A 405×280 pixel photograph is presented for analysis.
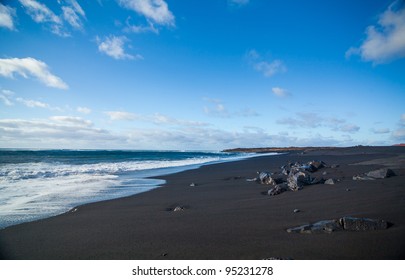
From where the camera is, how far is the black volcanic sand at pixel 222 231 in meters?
3.10

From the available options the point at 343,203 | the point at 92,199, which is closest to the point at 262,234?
the point at 343,203

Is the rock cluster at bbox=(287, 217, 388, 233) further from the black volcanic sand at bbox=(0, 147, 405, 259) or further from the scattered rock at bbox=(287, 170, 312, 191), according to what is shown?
the scattered rock at bbox=(287, 170, 312, 191)

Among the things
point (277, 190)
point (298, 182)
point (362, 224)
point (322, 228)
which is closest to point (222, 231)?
point (322, 228)

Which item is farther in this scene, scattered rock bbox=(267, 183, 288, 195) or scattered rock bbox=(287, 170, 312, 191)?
scattered rock bbox=(287, 170, 312, 191)

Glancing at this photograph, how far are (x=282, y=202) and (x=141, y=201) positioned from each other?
14.3 ft

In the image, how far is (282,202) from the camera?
19.7 feet

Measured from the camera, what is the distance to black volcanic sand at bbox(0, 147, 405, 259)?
310cm

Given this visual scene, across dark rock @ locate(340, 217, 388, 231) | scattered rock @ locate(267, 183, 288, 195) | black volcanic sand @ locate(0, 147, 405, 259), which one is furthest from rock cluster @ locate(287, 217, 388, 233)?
scattered rock @ locate(267, 183, 288, 195)

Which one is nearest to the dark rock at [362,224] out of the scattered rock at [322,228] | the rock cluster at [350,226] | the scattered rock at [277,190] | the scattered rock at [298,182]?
the rock cluster at [350,226]

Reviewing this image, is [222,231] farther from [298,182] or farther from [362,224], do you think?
[298,182]

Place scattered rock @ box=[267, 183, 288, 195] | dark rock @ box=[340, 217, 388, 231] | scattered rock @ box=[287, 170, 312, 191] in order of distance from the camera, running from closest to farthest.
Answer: dark rock @ box=[340, 217, 388, 231], scattered rock @ box=[267, 183, 288, 195], scattered rock @ box=[287, 170, 312, 191]

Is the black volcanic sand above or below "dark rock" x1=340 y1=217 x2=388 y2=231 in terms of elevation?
below
